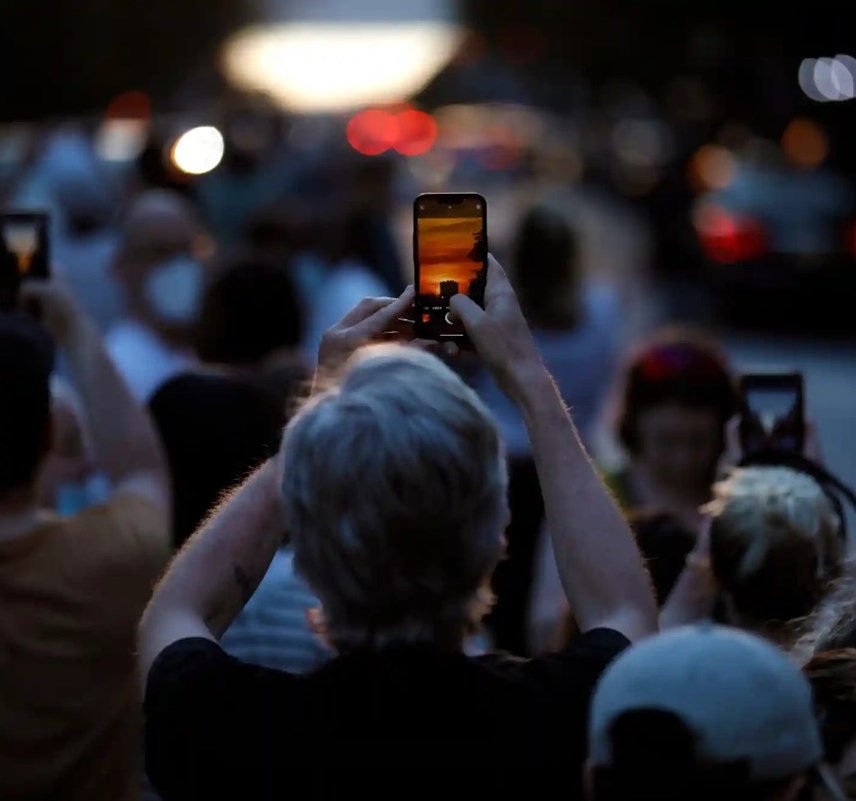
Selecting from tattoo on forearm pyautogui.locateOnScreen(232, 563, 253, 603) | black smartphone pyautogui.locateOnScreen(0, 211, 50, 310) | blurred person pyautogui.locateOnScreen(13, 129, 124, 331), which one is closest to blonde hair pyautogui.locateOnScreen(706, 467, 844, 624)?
tattoo on forearm pyautogui.locateOnScreen(232, 563, 253, 603)

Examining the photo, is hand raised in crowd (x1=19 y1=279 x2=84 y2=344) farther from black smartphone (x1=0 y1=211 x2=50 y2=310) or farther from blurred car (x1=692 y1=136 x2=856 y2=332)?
blurred car (x1=692 y1=136 x2=856 y2=332)

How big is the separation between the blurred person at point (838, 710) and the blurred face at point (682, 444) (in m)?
2.40

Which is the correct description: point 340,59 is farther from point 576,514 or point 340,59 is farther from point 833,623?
point 576,514

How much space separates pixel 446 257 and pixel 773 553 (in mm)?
895

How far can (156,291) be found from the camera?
20.1ft

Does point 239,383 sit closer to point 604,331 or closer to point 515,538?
point 515,538

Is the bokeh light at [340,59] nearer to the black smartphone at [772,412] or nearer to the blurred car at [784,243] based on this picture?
the blurred car at [784,243]

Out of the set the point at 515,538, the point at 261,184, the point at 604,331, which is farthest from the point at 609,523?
the point at 261,184

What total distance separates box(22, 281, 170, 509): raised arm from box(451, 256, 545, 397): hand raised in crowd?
49.4 inches

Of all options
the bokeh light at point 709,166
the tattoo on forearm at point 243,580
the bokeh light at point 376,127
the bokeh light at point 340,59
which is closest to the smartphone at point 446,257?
the tattoo on forearm at point 243,580

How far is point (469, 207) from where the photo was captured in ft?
9.31

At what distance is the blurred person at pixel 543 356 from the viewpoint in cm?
624

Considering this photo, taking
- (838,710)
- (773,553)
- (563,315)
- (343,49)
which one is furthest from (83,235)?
(343,49)

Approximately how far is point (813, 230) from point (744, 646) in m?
14.8
